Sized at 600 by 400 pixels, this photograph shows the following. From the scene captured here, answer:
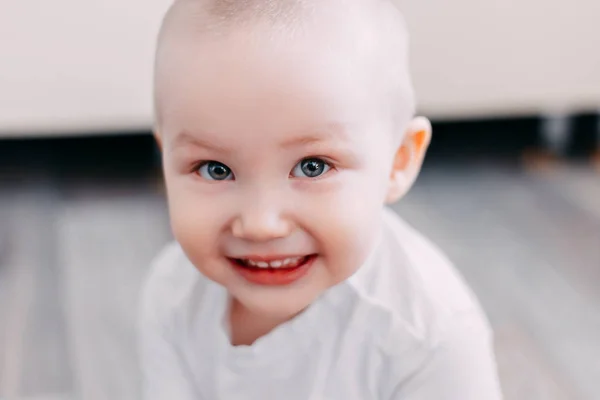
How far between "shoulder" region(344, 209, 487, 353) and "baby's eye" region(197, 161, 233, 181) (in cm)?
18

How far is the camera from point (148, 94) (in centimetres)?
184

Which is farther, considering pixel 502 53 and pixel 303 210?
pixel 502 53

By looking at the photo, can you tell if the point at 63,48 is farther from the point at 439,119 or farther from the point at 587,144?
the point at 587,144

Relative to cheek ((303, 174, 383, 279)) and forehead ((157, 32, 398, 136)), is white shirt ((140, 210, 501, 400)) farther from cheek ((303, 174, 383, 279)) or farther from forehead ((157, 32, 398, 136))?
forehead ((157, 32, 398, 136))

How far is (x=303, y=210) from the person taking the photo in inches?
29.7

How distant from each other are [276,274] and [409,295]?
13 cm

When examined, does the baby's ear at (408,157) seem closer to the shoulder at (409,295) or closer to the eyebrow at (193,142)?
the shoulder at (409,295)

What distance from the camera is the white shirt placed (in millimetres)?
846

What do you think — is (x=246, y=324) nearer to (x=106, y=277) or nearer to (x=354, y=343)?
(x=354, y=343)

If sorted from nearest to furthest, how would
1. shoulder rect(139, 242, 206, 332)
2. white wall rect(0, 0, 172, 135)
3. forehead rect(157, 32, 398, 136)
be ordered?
forehead rect(157, 32, 398, 136) → shoulder rect(139, 242, 206, 332) → white wall rect(0, 0, 172, 135)

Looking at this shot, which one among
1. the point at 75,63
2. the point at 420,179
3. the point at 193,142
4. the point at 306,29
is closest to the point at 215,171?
the point at 193,142

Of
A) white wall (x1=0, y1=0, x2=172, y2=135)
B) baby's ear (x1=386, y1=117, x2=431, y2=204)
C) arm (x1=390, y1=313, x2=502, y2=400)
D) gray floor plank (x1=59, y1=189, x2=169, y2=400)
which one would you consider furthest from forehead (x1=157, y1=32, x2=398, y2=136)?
white wall (x1=0, y1=0, x2=172, y2=135)

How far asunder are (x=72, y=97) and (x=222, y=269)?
1.12m

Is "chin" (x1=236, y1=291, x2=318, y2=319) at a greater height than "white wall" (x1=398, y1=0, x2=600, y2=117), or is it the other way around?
"chin" (x1=236, y1=291, x2=318, y2=319)
